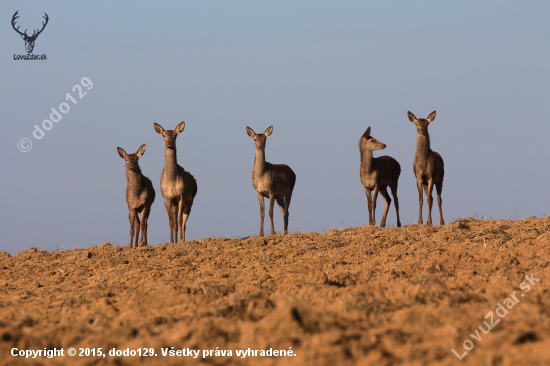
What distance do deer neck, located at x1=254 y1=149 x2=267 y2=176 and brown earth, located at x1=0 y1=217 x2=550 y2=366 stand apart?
3683 mm

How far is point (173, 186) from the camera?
19.3m

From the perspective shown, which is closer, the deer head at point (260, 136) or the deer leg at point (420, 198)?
the deer leg at point (420, 198)

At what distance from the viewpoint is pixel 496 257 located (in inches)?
494

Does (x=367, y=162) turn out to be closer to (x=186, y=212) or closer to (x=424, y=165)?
(x=424, y=165)

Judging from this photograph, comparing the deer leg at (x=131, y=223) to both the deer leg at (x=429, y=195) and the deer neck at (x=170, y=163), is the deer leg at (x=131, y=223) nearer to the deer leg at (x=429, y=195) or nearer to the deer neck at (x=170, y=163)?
the deer neck at (x=170, y=163)

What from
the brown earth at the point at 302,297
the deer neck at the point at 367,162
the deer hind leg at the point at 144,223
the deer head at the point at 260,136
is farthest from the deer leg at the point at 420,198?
the deer hind leg at the point at 144,223

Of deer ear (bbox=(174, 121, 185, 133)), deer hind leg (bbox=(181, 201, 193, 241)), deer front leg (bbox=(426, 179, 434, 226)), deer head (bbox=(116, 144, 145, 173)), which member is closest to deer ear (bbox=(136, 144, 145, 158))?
deer head (bbox=(116, 144, 145, 173))

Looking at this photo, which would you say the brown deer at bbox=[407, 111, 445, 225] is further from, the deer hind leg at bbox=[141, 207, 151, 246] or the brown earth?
the deer hind leg at bbox=[141, 207, 151, 246]

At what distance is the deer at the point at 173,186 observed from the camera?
19.3 meters

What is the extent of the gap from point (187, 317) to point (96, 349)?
5.22 ft

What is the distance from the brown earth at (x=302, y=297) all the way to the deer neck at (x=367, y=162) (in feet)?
11.3

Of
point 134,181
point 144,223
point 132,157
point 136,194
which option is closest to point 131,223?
point 144,223

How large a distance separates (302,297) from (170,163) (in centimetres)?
1081

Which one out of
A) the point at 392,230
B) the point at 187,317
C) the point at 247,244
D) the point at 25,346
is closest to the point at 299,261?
the point at 247,244
